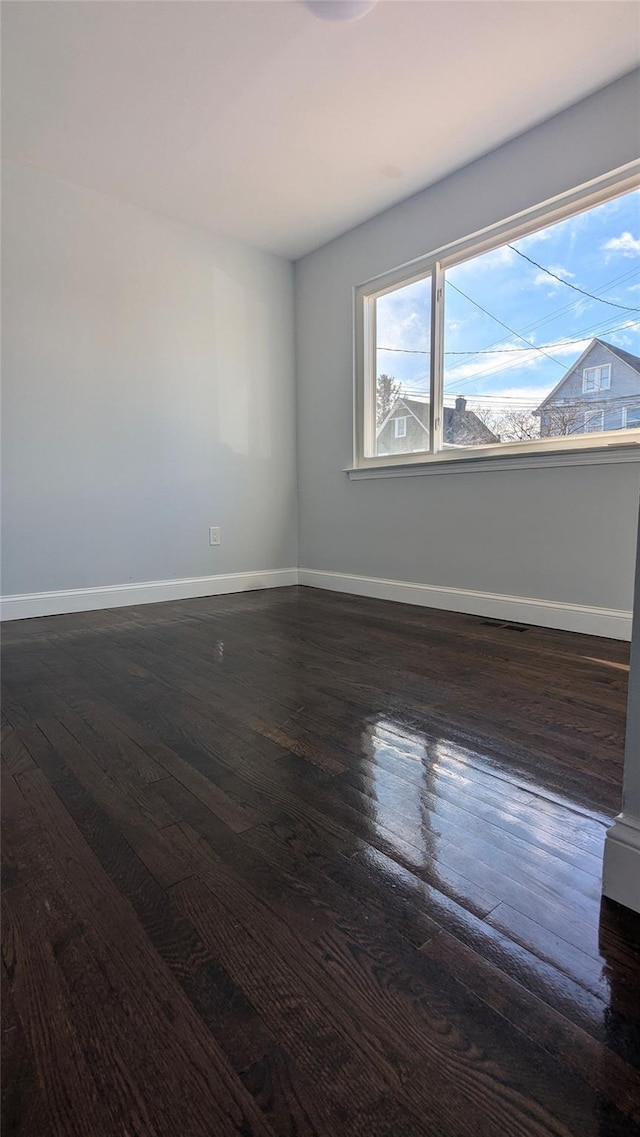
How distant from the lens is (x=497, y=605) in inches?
103

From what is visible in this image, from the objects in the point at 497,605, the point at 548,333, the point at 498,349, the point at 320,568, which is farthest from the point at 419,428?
the point at 320,568

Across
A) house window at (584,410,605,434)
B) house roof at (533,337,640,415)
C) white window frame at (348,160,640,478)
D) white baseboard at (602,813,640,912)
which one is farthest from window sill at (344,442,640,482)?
white baseboard at (602,813,640,912)

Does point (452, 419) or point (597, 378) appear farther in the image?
point (452, 419)

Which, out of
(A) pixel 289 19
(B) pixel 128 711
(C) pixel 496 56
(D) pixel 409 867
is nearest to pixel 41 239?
(A) pixel 289 19

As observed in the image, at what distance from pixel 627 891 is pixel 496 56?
263 centimetres

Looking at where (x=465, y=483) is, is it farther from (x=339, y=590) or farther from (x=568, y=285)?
(x=339, y=590)

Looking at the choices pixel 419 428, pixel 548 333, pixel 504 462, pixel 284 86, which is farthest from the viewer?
pixel 419 428

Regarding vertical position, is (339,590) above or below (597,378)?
below

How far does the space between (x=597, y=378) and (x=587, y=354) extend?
12 centimetres

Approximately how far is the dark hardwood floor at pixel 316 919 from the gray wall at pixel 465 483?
101 centimetres

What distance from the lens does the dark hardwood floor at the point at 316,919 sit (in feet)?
1.66

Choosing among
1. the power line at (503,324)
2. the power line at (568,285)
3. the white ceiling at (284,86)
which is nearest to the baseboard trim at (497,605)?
the power line at (503,324)

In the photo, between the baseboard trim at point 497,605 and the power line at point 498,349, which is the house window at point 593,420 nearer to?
the power line at point 498,349

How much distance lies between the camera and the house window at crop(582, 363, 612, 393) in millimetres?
2202
